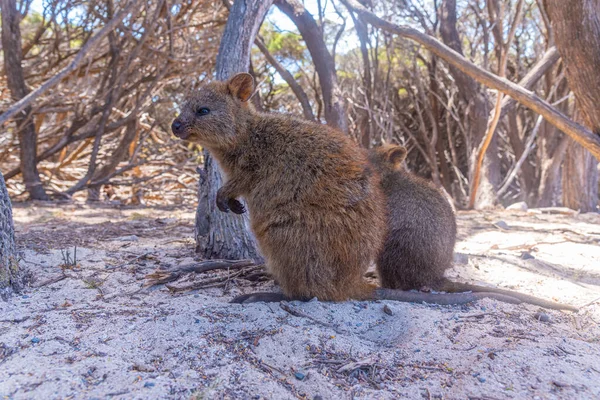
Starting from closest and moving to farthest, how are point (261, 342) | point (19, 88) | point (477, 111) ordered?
1. point (261, 342)
2. point (19, 88)
3. point (477, 111)

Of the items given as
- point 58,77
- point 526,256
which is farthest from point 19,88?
point 526,256

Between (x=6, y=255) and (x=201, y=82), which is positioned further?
(x=201, y=82)

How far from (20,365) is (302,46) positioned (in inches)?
402

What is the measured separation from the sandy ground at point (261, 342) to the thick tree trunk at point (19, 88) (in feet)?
15.2

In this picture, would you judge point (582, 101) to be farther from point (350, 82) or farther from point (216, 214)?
point (350, 82)

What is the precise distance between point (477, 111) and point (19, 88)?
8.50 m

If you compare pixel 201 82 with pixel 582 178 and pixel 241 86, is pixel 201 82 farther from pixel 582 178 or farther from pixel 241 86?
pixel 582 178

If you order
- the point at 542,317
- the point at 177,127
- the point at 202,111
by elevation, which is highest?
the point at 202,111

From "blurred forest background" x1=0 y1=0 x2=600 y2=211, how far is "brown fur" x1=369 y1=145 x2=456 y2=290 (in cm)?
241

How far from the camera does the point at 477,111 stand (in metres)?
10.3

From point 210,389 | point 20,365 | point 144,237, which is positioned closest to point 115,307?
point 20,365

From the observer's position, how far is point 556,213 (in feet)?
30.2

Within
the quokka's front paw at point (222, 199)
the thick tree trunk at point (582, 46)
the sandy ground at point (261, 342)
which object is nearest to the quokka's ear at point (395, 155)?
the sandy ground at point (261, 342)

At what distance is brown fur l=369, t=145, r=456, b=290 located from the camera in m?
3.96
